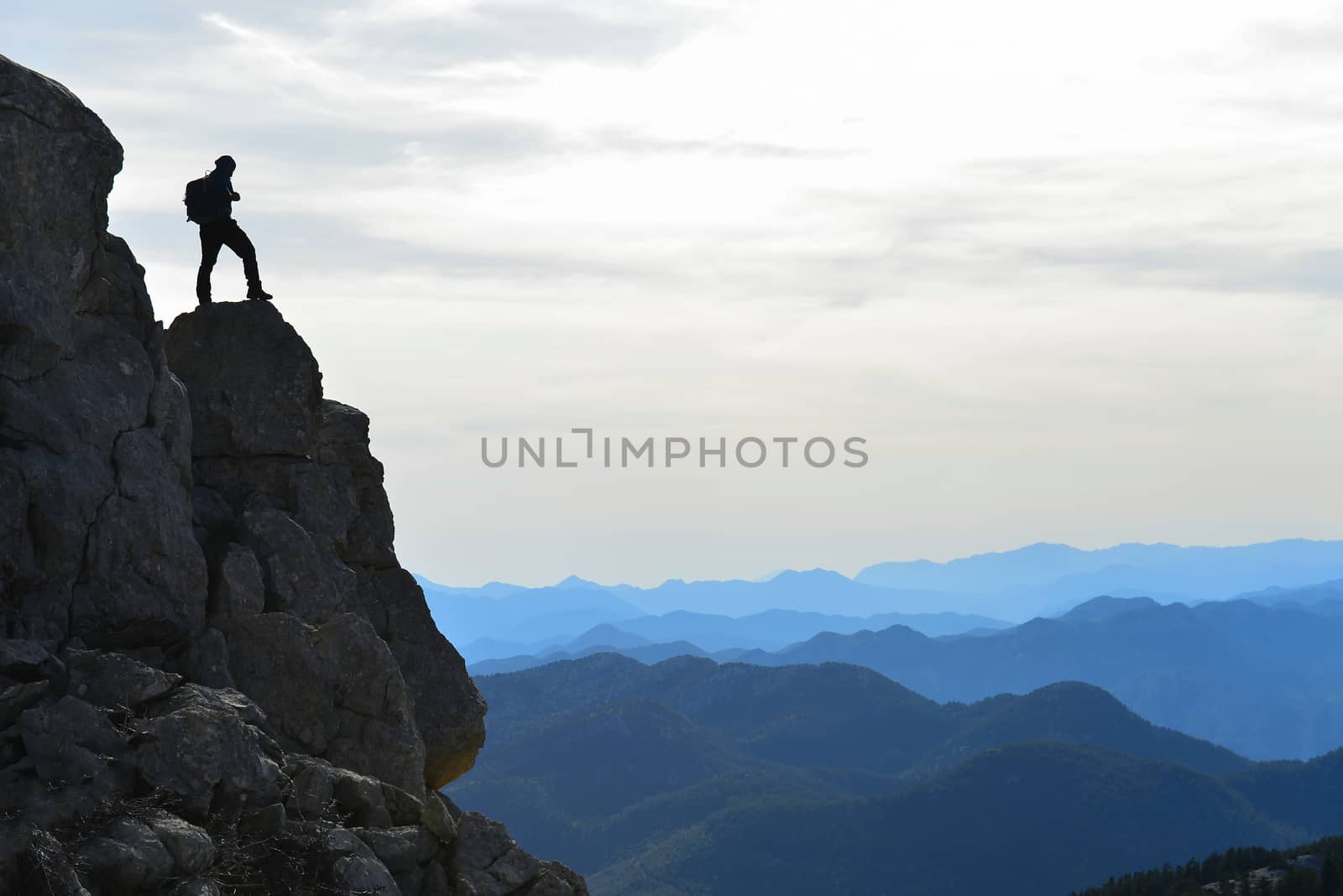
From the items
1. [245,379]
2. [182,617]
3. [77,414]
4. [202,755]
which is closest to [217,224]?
[245,379]

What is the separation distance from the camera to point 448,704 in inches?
1405

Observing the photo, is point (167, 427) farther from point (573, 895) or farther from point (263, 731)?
point (573, 895)

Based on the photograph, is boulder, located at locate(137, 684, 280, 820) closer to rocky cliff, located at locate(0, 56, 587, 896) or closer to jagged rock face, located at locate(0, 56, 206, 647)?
rocky cliff, located at locate(0, 56, 587, 896)

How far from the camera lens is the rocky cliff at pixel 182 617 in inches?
898

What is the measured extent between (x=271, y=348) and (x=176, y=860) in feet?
51.9

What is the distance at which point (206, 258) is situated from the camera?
114 feet

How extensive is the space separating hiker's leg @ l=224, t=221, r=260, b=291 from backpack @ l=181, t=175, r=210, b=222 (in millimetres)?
810

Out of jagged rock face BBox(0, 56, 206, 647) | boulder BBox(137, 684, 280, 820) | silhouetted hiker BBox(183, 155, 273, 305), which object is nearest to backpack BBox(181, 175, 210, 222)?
silhouetted hiker BBox(183, 155, 273, 305)

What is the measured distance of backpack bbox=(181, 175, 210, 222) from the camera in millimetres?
33781

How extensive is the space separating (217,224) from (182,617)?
11867 millimetres

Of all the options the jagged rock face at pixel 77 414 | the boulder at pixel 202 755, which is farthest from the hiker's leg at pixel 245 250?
the boulder at pixel 202 755

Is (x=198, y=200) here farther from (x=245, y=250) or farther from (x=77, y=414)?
(x=77, y=414)

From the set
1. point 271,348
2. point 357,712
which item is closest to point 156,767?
point 357,712

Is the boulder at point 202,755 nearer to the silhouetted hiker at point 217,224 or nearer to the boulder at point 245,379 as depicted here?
the boulder at point 245,379
